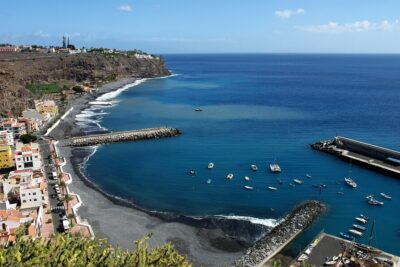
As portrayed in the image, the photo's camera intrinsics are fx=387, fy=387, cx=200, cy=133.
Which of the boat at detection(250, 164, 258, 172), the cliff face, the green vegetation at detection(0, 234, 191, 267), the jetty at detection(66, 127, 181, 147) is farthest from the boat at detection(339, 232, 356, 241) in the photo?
the cliff face

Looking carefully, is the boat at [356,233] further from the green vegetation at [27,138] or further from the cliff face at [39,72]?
the cliff face at [39,72]

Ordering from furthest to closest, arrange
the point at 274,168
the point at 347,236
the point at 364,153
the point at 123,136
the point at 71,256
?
1. the point at 123,136
2. the point at 364,153
3. the point at 274,168
4. the point at 347,236
5. the point at 71,256

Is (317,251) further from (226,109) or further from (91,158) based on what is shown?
(226,109)

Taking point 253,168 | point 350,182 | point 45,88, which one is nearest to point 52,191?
point 253,168

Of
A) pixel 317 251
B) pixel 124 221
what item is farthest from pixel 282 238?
pixel 124 221

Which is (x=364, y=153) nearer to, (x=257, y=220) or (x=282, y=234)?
(x=257, y=220)

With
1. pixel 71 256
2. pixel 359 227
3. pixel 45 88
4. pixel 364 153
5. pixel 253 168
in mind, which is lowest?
pixel 359 227
